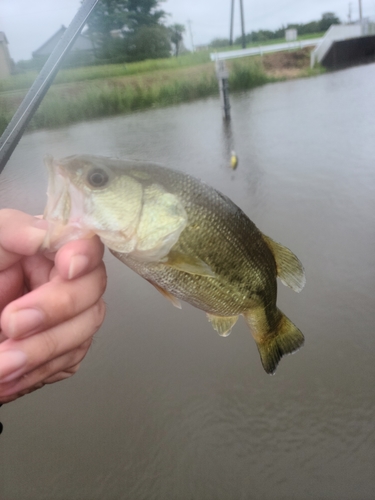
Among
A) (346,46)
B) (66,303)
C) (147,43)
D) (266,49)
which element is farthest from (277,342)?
(346,46)

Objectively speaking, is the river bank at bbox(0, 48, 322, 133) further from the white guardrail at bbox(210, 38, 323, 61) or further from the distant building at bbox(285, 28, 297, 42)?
the distant building at bbox(285, 28, 297, 42)

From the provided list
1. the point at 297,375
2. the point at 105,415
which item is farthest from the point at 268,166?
the point at 105,415

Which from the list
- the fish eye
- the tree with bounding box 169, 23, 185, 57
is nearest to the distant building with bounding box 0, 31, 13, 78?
the fish eye

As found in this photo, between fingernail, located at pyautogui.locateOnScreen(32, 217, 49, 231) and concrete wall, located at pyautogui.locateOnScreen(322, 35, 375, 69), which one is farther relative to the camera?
concrete wall, located at pyautogui.locateOnScreen(322, 35, 375, 69)

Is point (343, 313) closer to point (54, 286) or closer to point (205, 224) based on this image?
point (205, 224)

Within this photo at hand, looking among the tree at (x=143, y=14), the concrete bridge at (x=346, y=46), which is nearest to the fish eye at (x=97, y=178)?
the tree at (x=143, y=14)

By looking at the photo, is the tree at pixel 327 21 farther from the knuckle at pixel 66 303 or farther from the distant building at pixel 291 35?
the knuckle at pixel 66 303

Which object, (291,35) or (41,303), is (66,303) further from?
(291,35)
